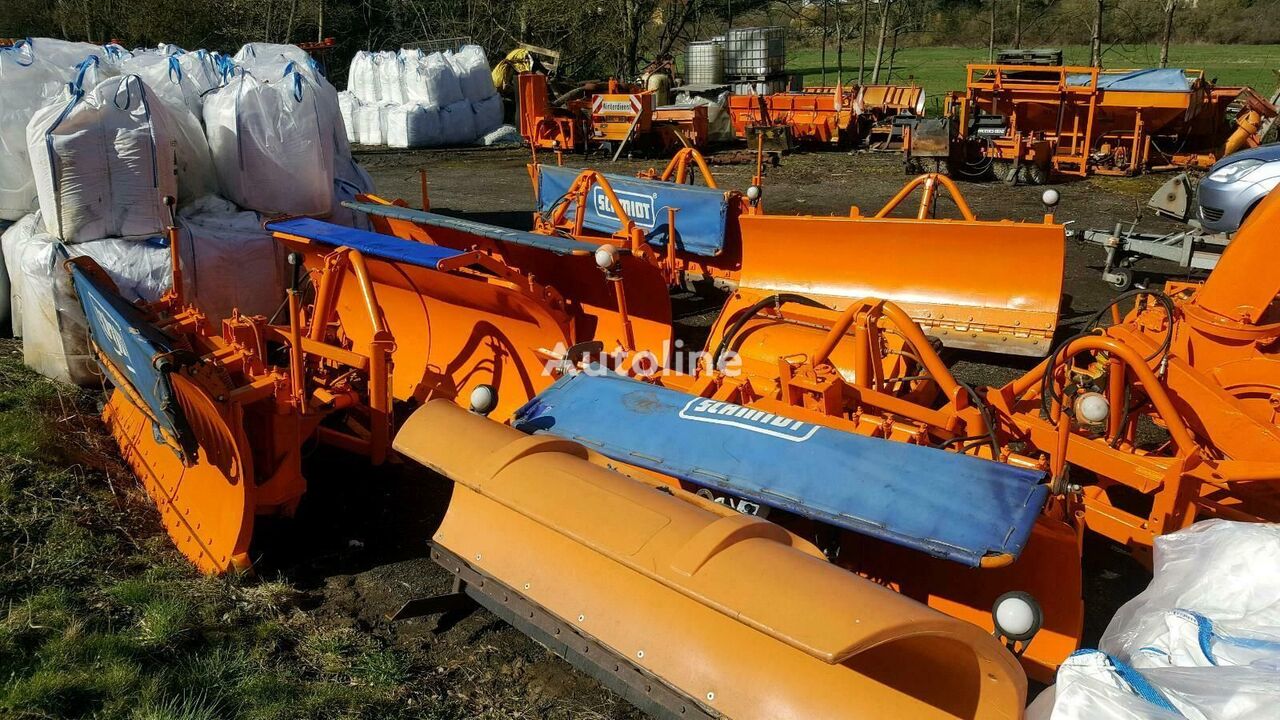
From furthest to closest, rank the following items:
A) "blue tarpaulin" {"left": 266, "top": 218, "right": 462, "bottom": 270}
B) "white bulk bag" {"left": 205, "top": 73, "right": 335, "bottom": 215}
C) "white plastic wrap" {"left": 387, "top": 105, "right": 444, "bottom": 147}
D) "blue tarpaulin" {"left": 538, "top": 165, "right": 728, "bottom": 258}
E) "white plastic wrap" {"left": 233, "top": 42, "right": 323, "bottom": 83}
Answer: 1. "white plastic wrap" {"left": 387, "top": 105, "right": 444, "bottom": 147}
2. "white plastic wrap" {"left": 233, "top": 42, "right": 323, "bottom": 83}
3. "blue tarpaulin" {"left": 538, "top": 165, "right": 728, "bottom": 258}
4. "white bulk bag" {"left": 205, "top": 73, "right": 335, "bottom": 215}
5. "blue tarpaulin" {"left": 266, "top": 218, "right": 462, "bottom": 270}

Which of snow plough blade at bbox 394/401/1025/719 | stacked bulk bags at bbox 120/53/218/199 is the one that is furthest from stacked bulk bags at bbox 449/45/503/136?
snow plough blade at bbox 394/401/1025/719

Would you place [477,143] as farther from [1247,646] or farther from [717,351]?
[1247,646]

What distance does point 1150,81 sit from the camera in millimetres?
13180

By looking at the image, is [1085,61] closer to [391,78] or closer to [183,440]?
[391,78]

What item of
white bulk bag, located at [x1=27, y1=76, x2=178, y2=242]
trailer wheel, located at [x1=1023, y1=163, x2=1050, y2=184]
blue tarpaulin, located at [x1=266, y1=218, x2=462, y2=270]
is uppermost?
white bulk bag, located at [x1=27, y1=76, x2=178, y2=242]

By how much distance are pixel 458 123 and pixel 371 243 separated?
1688 cm

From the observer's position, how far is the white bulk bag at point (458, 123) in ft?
66.5

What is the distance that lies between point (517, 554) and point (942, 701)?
149 cm

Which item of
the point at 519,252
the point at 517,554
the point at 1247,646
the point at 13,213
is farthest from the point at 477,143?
the point at 1247,646

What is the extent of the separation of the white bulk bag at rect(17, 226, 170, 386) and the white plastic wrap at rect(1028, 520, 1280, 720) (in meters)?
5.87

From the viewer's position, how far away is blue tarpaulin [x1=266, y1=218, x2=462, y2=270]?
4.34 m

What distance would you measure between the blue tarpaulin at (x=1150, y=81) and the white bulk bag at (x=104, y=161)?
12.9m

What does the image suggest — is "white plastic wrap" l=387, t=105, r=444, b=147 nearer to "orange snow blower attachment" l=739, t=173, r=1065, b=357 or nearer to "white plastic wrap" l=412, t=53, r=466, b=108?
"white plastic wrap" l=412, t=53, r=466, b=108

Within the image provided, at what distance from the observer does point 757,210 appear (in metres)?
7.04
